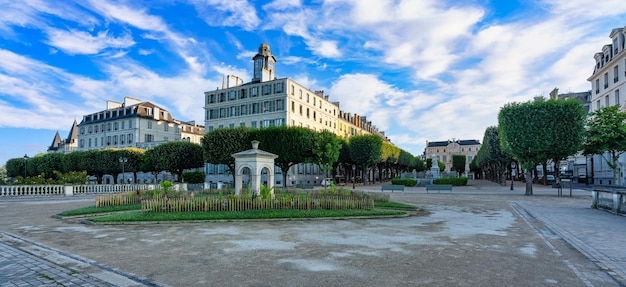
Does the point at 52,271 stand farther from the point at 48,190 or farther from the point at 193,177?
the point at 193,177

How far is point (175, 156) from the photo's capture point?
58.2 m

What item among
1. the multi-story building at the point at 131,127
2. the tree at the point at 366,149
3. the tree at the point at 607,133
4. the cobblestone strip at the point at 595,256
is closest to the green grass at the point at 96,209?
the cobblestone strip at the point at 595,256

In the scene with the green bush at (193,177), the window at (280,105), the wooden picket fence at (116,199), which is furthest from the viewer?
the window at (280,105)

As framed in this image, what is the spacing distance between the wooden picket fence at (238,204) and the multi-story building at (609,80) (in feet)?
152

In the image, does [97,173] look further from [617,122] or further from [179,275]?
[617,122]

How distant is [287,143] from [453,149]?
448 feet

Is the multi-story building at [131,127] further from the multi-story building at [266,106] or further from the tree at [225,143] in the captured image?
the tree at [225,143]

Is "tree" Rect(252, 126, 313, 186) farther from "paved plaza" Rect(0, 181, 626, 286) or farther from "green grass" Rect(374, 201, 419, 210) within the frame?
"paved plaza" Rect(0, 181, 626, 286)

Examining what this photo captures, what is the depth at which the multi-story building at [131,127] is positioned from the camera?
8231 cm

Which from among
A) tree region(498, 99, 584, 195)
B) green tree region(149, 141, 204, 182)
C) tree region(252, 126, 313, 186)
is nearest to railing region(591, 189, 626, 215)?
tree region(498, 99, 584, 195)

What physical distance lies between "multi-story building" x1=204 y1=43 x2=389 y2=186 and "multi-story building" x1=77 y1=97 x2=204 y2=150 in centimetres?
1691

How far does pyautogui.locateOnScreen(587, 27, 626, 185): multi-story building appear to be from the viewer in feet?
153

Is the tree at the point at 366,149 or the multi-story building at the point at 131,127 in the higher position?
the multi-story building at the point at 131,127

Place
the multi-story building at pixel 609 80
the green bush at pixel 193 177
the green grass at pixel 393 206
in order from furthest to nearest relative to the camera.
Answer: the green bush at pixel 193 177
the multi-story building at pixel 609 80
the green grass at pixel 393 206
